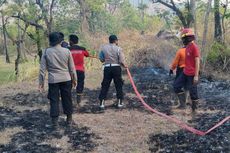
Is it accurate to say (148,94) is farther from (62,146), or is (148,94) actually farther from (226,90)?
(62,146)

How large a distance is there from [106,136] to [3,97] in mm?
5307

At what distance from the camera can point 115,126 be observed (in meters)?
7.43

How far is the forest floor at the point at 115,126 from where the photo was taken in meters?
6.09

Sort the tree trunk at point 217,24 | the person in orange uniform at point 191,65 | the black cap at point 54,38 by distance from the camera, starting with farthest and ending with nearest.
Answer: the tree trunk at point 217,24 < the person in orange uniform at point 191,65 < the black cap at point 54,38

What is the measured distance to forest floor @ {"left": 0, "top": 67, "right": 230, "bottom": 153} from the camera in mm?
6090

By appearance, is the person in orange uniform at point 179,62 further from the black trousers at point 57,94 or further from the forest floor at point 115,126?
the black trousers at point 57,94

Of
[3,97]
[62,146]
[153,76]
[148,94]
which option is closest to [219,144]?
[62,146]

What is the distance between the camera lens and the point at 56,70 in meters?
6.85

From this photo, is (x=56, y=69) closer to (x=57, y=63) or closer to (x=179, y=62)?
(x=57, y=63)

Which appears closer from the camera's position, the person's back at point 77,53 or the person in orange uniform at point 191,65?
the person in orange uniform at point 191,65

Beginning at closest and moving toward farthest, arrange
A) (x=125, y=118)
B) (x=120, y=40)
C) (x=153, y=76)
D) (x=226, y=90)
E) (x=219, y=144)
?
(x=219, y=144), (x=125, y=118), (x=226, y=90), (x=153, y=76), (x=120, y=40)

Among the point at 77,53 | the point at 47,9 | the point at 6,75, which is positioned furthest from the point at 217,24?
the point at 6,75

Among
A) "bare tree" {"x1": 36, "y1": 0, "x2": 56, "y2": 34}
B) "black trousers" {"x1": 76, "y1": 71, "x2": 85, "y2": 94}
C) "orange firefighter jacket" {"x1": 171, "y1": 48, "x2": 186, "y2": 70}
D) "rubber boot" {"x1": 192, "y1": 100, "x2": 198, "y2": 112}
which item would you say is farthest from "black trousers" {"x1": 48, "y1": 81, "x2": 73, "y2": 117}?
"bare tree" {"x1": 36, "y1": 0, "x2": 56, "y2": 34}

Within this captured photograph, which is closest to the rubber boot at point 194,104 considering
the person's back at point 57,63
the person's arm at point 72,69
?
the person's arm at point 72,69
